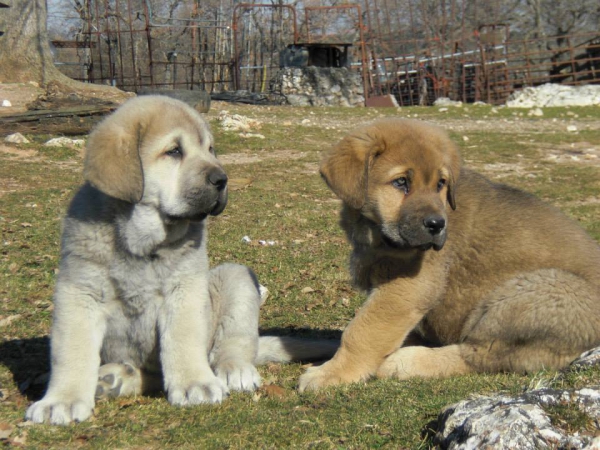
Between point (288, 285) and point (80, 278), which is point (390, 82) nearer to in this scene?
point (288, 285)

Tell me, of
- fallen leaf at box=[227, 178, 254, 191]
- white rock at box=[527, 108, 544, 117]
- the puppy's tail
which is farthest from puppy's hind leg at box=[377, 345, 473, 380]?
white rock at box=[527, 108, 544, 117]

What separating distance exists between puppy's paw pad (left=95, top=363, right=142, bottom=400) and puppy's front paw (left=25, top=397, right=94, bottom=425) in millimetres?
331

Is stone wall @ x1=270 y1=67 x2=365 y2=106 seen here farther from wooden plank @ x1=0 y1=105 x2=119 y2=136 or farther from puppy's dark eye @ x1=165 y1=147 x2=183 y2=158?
puppy's dark eye @ x1=165 y1=147 x2=183 y2=158

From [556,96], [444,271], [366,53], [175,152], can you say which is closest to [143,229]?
[175,152]

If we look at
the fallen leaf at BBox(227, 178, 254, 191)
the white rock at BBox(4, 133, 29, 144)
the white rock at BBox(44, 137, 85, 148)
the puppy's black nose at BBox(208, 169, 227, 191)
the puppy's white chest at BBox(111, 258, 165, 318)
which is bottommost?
the puppy's white chest at BBox(111, 258, 165, 318)

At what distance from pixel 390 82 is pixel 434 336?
Result: 2588cm

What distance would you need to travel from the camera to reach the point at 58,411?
3664mm

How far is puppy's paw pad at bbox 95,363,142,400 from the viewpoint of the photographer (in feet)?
13.5

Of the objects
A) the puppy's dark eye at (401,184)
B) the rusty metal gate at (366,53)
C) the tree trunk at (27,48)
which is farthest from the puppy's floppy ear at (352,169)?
the rusty metal gate at (366,53)

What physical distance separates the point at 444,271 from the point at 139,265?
1850 millimetres

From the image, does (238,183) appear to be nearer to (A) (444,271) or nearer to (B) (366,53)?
(A) (444,271)

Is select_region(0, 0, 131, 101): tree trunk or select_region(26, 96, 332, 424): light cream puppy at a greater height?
select_region(0, 0, 131, 101): tree trunk

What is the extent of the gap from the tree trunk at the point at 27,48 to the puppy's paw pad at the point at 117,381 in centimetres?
1520

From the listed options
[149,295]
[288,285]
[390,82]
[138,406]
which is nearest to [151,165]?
[149,295]
